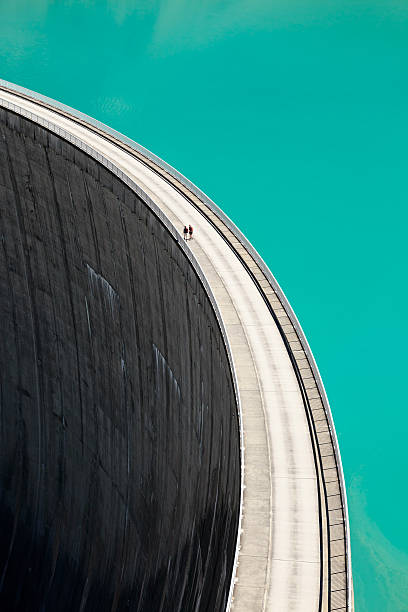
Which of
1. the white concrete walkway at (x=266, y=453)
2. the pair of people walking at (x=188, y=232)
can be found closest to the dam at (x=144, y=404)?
the white concrete walkway at (x=266, y=453)

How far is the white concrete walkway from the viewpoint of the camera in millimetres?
18391

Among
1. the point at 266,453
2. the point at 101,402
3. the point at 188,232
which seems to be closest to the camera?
the point at 266,453

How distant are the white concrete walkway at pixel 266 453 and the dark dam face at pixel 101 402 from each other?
2.72ft

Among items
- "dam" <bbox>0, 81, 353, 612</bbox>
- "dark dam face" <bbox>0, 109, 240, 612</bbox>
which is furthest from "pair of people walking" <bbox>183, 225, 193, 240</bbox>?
"dark dam face" <bbox>0, 109, 240, 612</bbox>

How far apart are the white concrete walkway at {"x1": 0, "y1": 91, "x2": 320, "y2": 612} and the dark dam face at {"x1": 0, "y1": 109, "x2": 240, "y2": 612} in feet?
2.72

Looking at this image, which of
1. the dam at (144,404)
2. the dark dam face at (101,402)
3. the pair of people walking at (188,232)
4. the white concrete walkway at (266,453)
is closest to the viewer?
the white concrete walkway at (266,453)

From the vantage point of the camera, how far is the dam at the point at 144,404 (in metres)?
20.6

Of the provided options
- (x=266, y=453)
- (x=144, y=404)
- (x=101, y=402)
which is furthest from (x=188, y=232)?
(x=266, y=453)

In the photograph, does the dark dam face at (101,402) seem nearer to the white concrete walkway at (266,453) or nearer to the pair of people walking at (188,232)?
the white concrete walkway at (266,453)

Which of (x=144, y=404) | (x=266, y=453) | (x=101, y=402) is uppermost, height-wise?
(x=101, y=402)

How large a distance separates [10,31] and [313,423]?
69.5m

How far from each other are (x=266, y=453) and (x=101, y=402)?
1084cm

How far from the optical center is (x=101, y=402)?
31.4 meters

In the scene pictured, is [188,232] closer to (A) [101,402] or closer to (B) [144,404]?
(B) [144,404]
